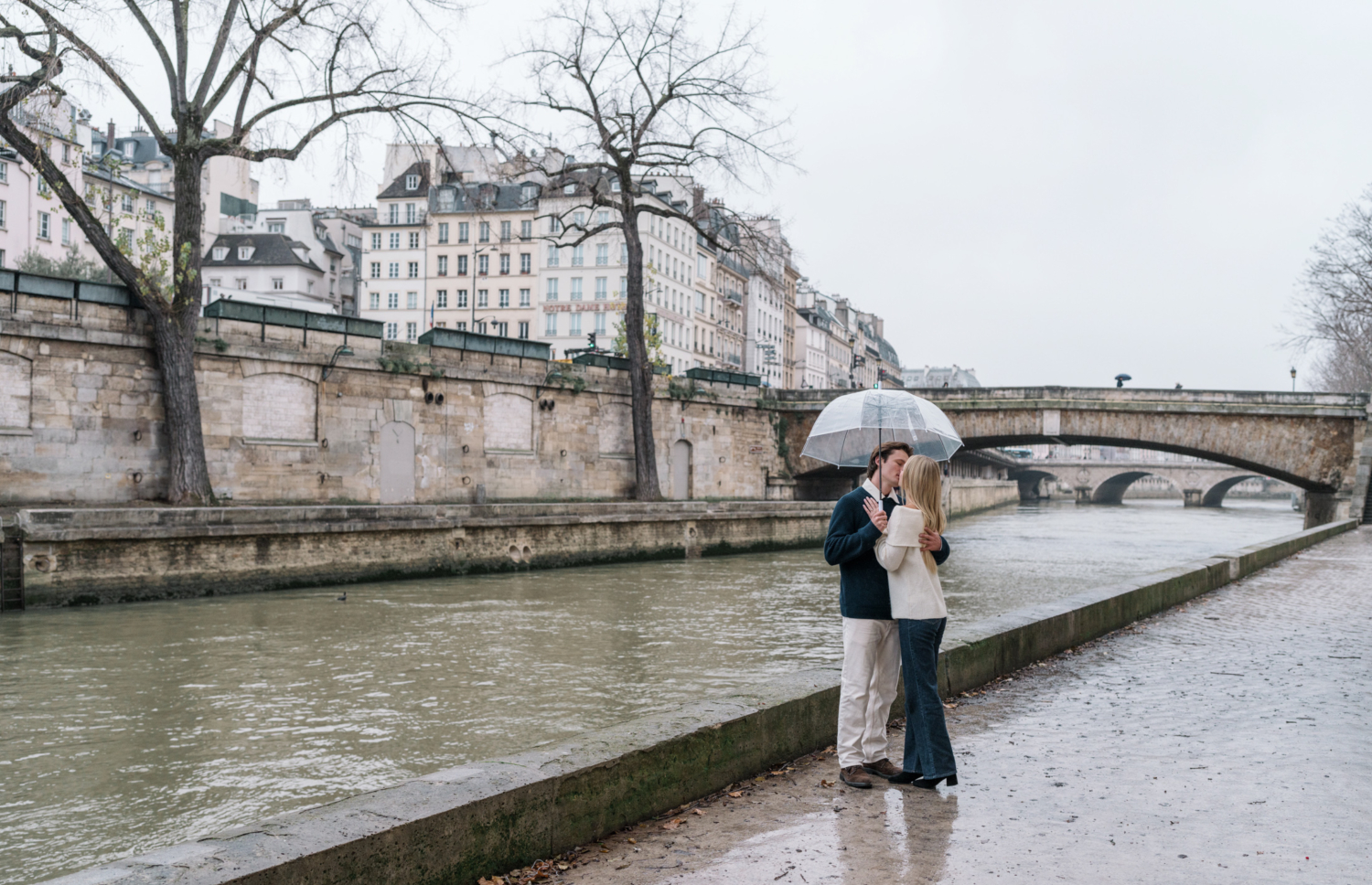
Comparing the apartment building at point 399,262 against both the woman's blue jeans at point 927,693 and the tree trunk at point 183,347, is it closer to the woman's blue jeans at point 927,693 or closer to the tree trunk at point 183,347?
the tree trunk at point 183,347

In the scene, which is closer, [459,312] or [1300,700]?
[1300,700]

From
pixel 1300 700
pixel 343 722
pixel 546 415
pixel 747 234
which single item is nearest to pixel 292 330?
pixel 546 415

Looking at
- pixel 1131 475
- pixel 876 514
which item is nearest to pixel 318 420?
pixel 876 514

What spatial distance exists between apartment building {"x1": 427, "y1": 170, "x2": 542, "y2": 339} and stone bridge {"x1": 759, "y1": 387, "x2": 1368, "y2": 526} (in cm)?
2628

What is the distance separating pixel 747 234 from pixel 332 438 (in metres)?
10.1

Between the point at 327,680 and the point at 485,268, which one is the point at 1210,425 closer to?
the point at 327,680

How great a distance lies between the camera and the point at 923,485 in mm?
4500

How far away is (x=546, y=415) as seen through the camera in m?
29.0

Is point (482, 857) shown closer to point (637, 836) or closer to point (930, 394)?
point (637, 836)

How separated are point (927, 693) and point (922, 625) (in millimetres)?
273

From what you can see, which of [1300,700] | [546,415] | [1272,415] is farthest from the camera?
[1272,415]

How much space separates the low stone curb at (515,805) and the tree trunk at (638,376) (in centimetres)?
2175

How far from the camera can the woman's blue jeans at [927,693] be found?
4598 mm

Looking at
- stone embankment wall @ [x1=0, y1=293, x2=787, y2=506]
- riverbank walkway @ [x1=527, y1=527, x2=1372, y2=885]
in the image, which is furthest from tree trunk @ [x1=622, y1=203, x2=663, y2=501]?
riverbank walkway @ [x1=527, y1=527, x2=1372, y2=885]
